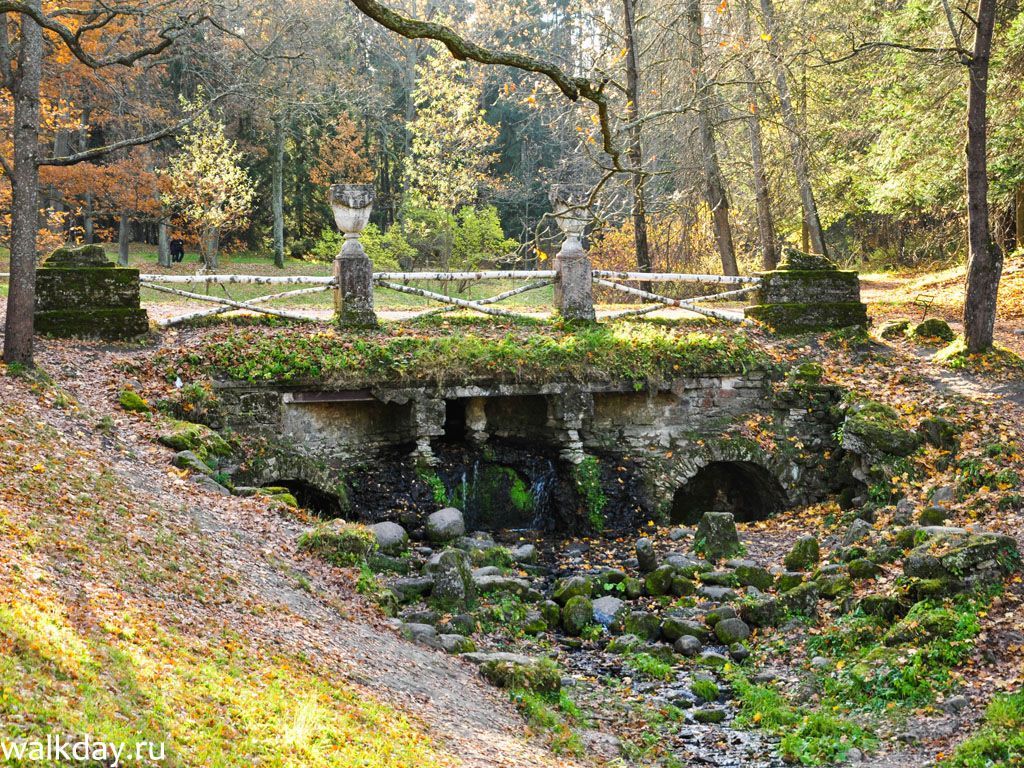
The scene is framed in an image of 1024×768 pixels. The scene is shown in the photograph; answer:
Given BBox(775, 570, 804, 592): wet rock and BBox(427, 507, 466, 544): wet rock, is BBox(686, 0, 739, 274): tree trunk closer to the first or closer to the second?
BBox(427, 507, 466, 544): wet rock

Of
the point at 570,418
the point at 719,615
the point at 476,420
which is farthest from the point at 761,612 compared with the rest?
the point at 476,420

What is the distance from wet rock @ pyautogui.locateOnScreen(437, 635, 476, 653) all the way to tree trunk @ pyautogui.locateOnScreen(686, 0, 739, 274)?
12402 millimetres

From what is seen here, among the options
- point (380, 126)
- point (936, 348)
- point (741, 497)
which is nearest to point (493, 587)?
point (741, 497)

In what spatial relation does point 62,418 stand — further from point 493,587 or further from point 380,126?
point 380,126

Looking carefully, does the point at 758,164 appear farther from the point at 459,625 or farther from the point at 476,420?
the point at 459,625

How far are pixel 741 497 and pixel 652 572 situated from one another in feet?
14.4

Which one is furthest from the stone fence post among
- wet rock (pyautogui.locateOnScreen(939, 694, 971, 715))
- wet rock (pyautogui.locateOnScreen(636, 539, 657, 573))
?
wet rock (pyautogui.locateOnScreen(939, 694, 971, 715))

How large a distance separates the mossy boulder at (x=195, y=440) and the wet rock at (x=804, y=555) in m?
6.67

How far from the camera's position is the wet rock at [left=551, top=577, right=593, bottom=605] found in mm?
10445

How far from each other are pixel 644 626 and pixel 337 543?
3.19m

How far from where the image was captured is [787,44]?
20.4 m

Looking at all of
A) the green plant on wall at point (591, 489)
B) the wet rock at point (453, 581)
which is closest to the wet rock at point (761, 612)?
the wet rock at point (453, 581)

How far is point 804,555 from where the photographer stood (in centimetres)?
1109

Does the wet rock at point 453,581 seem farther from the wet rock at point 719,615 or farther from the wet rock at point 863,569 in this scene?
the wet rock at point 863,569
